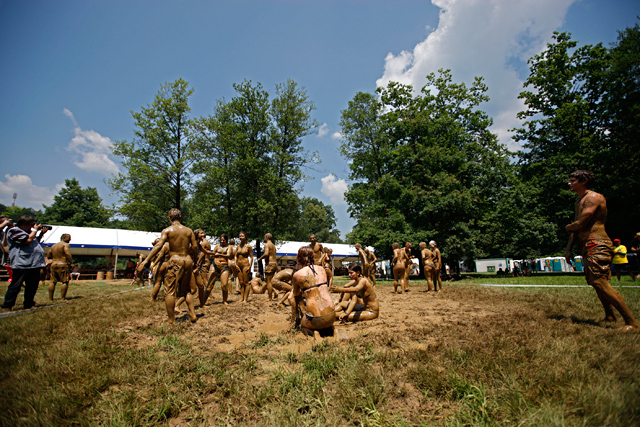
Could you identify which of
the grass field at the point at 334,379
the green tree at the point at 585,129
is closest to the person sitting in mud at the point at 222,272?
the grass field at the point at 334,379

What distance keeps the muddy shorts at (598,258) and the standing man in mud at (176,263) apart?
277 inches

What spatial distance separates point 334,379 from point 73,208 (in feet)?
242

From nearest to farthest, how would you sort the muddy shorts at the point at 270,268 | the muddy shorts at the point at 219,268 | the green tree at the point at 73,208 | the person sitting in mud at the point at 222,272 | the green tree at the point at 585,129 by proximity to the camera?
1. the person sitting in mud at the point at 222,272
2. the muddy shorts at the point at 219,268
3. the muddy shorts at the point at 270,268
4. the green tree at the point at 585,129
5. the green tree at the point at 73,208

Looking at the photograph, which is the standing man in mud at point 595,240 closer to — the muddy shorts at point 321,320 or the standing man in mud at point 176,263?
the muddy shorts at point 321,320

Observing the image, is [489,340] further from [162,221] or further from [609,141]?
[609,141]

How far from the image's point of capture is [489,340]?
12.6 feet

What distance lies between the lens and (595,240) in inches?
178

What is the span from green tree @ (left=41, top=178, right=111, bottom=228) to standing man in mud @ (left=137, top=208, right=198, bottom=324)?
62.9 m

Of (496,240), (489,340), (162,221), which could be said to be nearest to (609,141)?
(496,240)

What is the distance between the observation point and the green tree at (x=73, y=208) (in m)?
56.1

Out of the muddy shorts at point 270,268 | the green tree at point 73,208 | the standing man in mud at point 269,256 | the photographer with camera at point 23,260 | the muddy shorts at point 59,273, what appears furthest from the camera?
the green tree at point 73,208

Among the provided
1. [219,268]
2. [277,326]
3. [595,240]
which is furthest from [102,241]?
[595,240]

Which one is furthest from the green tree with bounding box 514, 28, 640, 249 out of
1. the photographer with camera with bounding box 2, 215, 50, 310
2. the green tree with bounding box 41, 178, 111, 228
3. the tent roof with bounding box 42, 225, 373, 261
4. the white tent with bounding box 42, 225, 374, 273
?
the green tree with bounding box 41, 178, 111, 228

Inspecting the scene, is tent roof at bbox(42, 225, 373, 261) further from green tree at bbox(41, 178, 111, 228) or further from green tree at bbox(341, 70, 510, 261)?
green tree at bbox(41, 178, 111, 228)
